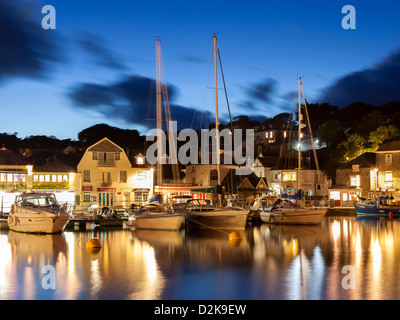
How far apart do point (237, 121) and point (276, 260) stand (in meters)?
136

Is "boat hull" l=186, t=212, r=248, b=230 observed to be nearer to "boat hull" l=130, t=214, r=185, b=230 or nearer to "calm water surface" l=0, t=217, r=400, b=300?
"calm water surface" l=0, t=217, r=400, b=300

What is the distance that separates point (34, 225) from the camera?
40.1 metres

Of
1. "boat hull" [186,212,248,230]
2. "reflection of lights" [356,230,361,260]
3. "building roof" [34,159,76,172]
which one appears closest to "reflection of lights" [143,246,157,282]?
"boat hull" [186,212,248,230]

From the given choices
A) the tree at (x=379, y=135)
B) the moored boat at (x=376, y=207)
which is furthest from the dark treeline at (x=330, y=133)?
the moored boat at (x=376, y=207)

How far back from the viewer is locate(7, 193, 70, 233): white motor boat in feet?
130

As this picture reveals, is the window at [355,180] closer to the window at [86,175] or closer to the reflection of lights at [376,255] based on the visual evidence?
the reflection of lights at [376,255]

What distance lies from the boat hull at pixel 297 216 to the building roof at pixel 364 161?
98.0 feet

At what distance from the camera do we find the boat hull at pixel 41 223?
39.6 meters

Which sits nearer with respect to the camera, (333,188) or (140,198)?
(140,198)

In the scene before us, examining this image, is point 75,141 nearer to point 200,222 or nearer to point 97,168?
point 97,168

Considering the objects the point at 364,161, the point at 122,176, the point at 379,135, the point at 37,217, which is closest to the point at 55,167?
the point at 122,176

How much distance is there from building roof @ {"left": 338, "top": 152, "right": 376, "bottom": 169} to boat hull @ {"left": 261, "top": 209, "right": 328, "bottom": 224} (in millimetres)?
29860
